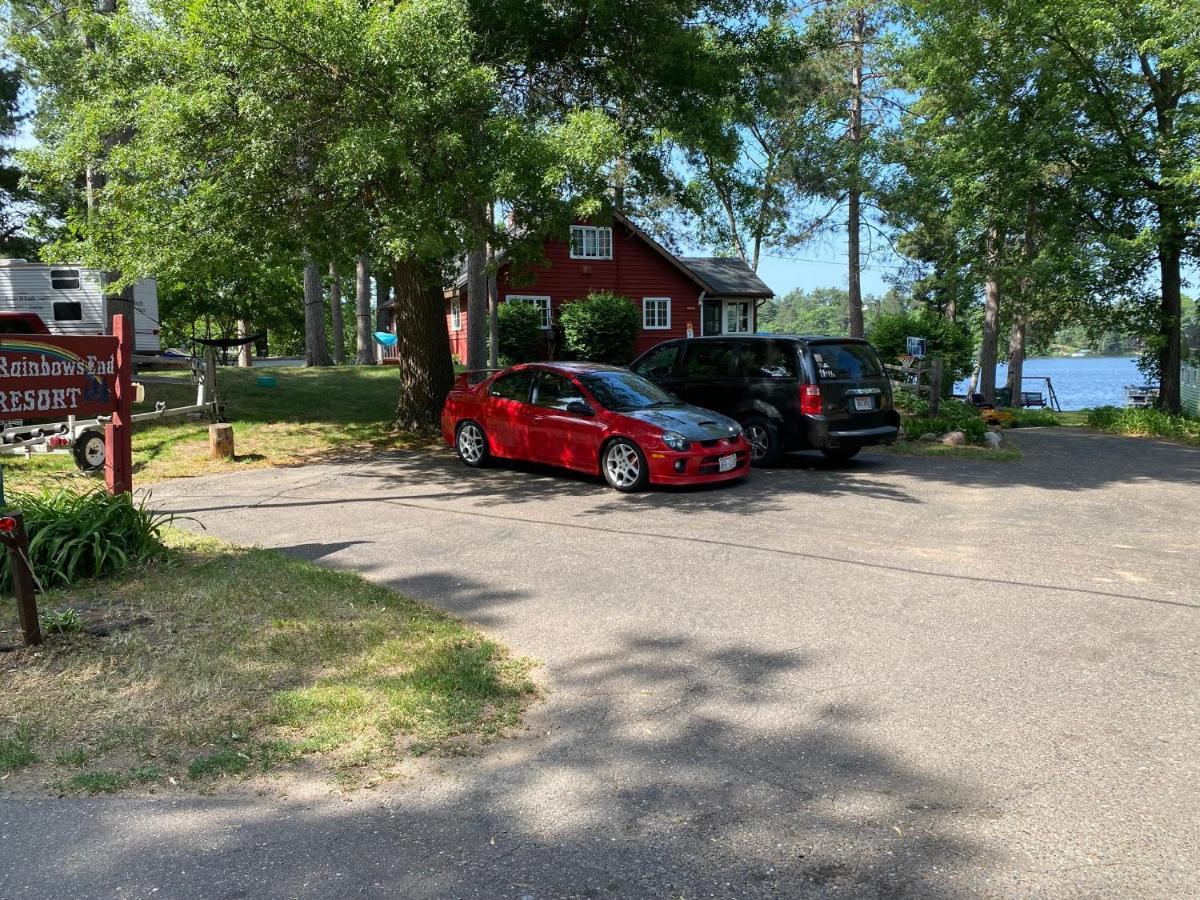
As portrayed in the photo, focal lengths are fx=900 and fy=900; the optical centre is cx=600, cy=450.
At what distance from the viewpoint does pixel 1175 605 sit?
592 cm

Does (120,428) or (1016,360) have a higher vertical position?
(1016,360)

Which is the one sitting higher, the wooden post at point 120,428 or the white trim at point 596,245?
the white trim at point 596,245

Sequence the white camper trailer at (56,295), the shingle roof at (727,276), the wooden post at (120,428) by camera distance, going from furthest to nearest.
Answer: the shingle roof at (727,276) → the white camper trailer at (56,295) → the wooden post at (120,428)

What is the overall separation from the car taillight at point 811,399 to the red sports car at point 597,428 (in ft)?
3.67

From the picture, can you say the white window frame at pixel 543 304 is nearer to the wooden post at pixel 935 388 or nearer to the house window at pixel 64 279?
the house window at pixel 64 279

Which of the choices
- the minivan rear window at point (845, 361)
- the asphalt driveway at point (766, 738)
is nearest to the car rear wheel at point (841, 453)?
the minivan rear window at point (845, 361)

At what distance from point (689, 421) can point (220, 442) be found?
7126mm

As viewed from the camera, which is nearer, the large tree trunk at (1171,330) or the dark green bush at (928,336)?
the large tree trunk at (1171,330)

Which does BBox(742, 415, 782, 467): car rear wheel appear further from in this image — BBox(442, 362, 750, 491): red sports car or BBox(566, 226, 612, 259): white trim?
BBox(566, 226, 612, 259): white trim

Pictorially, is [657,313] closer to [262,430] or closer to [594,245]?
[594,245]

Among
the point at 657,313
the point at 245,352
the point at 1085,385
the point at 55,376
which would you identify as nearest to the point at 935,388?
the point at 55,376

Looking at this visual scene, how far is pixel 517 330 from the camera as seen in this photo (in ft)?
102

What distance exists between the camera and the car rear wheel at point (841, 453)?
38.7ft

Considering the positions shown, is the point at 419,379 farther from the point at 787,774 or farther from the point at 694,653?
the point at 787,774
